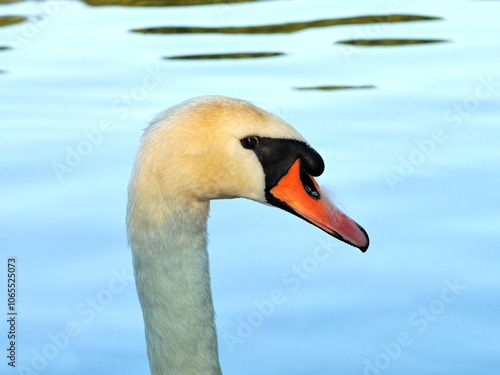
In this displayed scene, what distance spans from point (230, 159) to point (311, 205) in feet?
1.21

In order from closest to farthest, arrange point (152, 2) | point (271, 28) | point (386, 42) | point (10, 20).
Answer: point (386, 42) → point (271, 28) → point (10, 20) → point (152, 2)

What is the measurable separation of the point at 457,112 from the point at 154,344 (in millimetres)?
6052

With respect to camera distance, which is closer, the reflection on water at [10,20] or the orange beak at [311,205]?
the orange beak at [311,205]

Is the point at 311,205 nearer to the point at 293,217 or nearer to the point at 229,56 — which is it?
the point at 293,217

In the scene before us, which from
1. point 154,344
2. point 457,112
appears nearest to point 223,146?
point 154,344

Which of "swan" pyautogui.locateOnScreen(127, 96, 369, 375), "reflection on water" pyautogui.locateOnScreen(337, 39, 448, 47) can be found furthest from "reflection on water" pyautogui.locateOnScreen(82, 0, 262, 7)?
"swan" pyautogui.locateOnScreen(127, 96, 369, 375)

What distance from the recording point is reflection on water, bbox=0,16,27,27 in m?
14.1

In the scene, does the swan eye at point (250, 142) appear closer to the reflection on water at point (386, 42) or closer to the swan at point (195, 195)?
the swan at point (195, 195)

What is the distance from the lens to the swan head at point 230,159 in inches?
151

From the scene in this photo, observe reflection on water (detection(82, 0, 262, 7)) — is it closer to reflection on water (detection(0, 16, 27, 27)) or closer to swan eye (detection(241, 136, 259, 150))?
reflection on water (detection(0, 16, 27, 27))

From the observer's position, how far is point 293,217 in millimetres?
7562

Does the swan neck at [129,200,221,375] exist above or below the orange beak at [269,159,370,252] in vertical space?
below

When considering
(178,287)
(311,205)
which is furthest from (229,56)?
(178,287)

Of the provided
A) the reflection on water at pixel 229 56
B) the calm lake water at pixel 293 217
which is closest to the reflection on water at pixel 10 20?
the calm lake water at pixel 293 217
